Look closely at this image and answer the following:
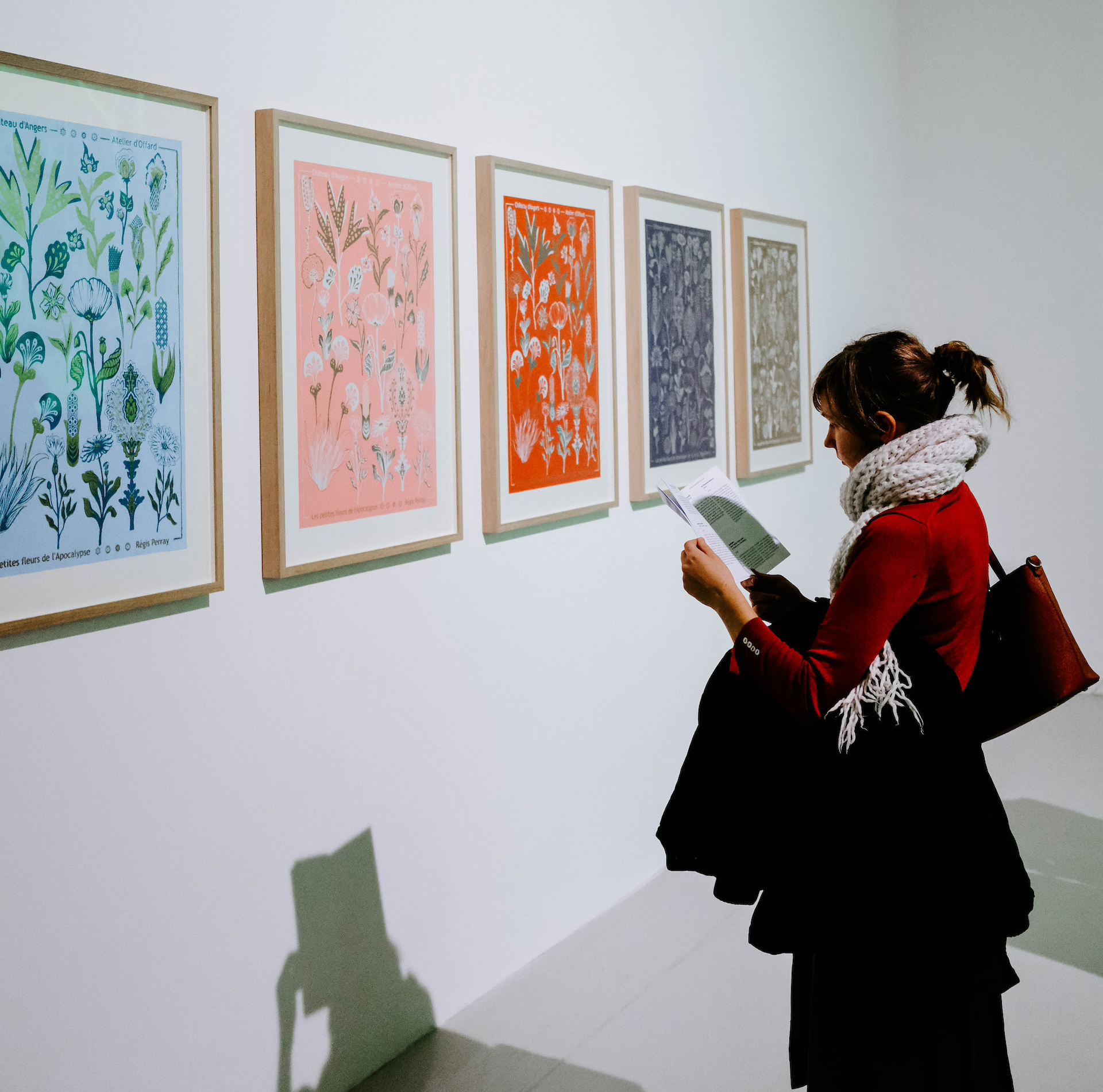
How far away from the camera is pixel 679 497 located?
6.56ft

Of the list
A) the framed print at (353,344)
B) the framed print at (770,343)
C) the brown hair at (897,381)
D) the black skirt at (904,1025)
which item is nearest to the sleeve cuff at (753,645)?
the brown hair at (897,381)

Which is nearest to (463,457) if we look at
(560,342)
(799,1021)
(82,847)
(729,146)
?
(560,342)

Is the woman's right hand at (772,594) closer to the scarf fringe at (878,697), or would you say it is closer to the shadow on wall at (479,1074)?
the scarf fringe at (878,697)

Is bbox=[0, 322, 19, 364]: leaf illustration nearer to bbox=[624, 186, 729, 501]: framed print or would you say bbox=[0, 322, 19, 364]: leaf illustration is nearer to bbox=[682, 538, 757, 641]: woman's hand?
bbox=[682, 538, 757, 641]: woman's hand

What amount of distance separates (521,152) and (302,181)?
2.53ft

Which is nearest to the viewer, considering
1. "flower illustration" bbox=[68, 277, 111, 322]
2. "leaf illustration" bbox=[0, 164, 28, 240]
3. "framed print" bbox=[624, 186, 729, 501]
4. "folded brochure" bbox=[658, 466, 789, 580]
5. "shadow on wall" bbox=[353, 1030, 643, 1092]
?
"leaf illustration" bbox=[0, 164, 28, 240]

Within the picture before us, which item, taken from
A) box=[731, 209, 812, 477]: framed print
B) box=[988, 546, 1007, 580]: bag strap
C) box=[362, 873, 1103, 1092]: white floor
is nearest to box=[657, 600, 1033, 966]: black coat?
box=[988, 546, 1007, 580]: bag strap

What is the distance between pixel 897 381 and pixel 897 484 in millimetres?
188

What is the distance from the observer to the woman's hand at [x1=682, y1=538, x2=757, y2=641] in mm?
1872

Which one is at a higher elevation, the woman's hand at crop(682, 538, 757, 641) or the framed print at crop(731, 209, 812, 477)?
the framed print at crop(731, 209, 812, 477)

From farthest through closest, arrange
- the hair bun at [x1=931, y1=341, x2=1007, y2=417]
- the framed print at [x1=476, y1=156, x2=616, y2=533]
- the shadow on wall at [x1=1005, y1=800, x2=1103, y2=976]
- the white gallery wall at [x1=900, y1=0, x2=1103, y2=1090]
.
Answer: the white gallery wall at [x1=900, y1=0, x2=1103, y2=1090]
the shadow on wall at [x1=1005, y1=800, x2=1103, y2=976]
the framed print at [x1=476, y1=156, x2=616, y2=533]
the hair bun at [x1=931, y1=341, x2=1007, y2=417]

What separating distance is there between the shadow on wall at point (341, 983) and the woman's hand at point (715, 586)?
0.93m

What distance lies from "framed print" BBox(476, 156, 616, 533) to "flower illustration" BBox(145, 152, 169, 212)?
0.88m

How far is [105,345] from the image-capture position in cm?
180
